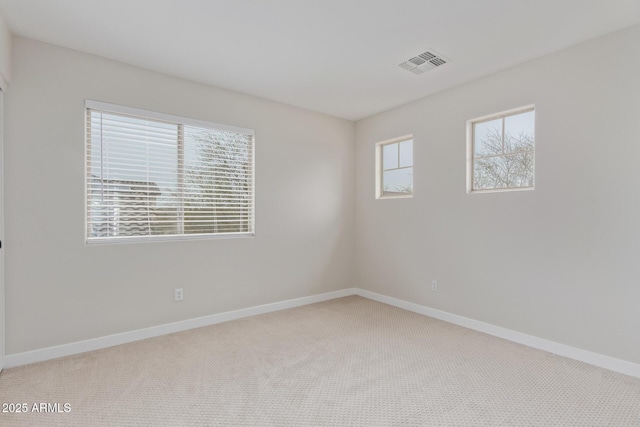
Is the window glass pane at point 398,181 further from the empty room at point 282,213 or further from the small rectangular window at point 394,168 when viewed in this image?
the empty room at point 282,213

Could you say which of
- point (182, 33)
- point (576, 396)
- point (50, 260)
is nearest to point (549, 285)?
point (576, 396)

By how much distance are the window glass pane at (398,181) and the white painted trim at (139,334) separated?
5.68 feet

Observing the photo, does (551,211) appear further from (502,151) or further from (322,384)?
(322,384)

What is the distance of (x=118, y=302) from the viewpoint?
2.89 meters

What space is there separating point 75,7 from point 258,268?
2.74 m

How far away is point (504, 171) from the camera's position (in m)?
3.13

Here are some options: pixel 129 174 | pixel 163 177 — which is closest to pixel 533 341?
pixel 163 177

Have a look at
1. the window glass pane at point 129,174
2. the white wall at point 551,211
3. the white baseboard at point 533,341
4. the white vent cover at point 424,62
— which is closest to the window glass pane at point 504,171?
the white wall at point 551,211

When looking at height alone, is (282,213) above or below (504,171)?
below

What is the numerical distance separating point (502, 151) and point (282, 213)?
2454mm

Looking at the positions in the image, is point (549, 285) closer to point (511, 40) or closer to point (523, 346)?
point (523, 346)

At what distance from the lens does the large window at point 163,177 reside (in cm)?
284

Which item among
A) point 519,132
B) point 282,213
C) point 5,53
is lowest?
point 282,213

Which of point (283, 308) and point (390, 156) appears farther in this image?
point (390, 156)
